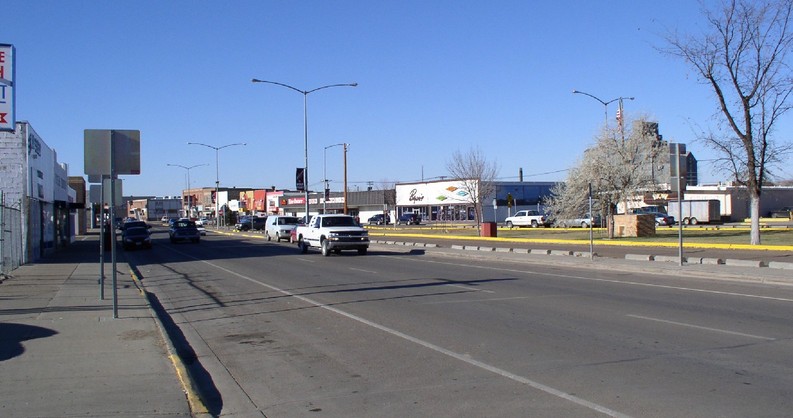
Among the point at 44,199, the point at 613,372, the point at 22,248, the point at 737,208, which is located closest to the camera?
the point at 613,372

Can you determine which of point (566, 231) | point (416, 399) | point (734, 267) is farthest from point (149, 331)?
point (566, 231)

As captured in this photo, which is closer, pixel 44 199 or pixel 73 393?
pixel 73 393

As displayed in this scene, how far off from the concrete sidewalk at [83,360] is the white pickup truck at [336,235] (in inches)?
668

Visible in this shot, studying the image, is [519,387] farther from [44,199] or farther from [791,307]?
[44,199]

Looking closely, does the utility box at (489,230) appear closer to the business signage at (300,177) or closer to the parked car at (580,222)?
the parked car at (580,222)

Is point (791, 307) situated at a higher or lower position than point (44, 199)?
lower

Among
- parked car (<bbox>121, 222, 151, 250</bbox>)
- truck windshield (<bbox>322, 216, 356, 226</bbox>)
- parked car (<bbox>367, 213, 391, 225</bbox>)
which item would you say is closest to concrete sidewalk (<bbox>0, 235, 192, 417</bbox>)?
truck windshield (<bbox>322, 216, 356, 226</bbox>)

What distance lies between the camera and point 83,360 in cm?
927

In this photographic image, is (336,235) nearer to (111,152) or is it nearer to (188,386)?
(111,152)

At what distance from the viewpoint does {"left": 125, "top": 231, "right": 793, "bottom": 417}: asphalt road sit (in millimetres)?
7316

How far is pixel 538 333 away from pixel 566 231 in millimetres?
42885

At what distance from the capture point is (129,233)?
44.2m

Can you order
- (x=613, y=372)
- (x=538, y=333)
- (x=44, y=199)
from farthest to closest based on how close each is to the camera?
(x=44, y=199)
(x=538, y=333)
(x=613, y=372)

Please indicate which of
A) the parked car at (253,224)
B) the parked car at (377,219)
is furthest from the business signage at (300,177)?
the parked car at (377,219)
